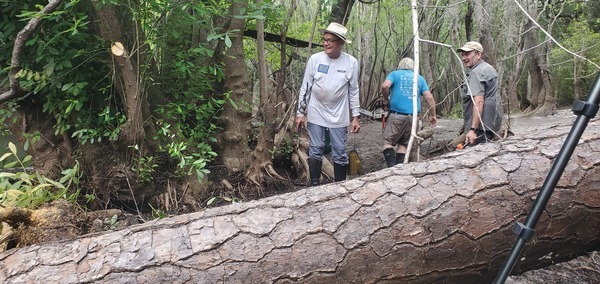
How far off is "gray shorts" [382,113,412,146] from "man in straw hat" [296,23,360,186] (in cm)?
79

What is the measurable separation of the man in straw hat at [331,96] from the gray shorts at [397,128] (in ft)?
2.58

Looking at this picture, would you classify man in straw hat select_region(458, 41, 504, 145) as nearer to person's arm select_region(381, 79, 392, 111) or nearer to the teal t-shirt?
the teal t-shirt

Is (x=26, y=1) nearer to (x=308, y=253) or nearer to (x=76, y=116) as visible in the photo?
(x=76, y=116)

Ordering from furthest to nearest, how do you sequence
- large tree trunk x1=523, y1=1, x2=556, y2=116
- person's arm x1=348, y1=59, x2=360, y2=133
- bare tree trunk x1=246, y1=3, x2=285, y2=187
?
large tree trunk x1=523, y1=1, x2=556, y2=116, bare tree trunk x1=246, y1=3, x2=285, y2=187, person's arm x1=348, y1=59, x2=360, y2=133

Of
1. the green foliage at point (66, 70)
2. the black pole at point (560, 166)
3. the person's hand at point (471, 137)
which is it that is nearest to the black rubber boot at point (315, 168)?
the person's hand at point (471, 137)

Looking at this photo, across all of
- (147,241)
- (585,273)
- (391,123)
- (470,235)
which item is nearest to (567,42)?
(391,123)

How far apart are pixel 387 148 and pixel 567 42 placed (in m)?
12.1

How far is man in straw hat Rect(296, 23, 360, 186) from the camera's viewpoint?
4.11 metres

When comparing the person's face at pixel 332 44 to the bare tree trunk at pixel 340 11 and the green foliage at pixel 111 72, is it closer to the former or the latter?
the green foliage at pixel 111 72

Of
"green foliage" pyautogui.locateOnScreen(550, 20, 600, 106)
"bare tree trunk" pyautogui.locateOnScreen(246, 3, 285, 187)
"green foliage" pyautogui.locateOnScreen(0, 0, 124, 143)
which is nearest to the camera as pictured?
"green foliage" pyautogui.locateOnScreen(0, 0, 124, 143)

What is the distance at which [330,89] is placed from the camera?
13.5 ft

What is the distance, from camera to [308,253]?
1.69 m

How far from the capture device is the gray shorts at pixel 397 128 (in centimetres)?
495

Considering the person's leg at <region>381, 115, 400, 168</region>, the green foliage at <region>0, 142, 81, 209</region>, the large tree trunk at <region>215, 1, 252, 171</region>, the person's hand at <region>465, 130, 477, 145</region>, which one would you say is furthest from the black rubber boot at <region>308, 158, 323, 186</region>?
the green foliage at <region>0, 142, 81, 209</region>
